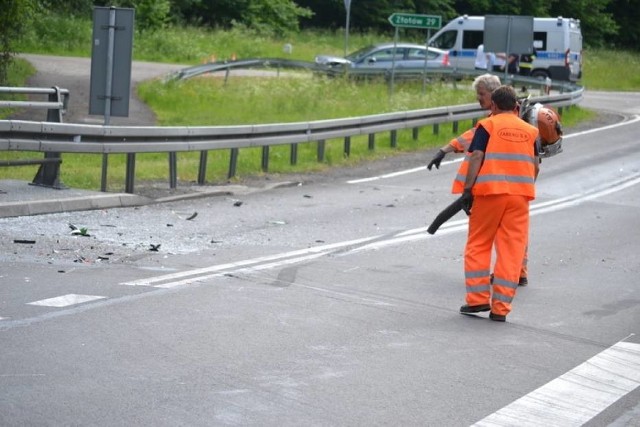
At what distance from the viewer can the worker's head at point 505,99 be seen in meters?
9.12

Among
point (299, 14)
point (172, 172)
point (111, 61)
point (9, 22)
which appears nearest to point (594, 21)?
point (299, 14)

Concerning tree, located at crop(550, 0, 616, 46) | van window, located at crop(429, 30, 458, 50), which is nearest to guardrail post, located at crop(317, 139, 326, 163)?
van window, located at crop(429, 30, 458, 50)

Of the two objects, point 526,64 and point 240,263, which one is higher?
point 526,64

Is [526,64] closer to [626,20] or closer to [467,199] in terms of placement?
[467,199]

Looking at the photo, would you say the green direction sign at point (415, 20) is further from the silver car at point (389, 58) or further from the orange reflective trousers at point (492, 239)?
the orange reflective trousers at point (492, 239)

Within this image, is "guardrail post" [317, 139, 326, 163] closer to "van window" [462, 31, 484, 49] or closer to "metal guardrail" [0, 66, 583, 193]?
"metal guardrail" [0, 66, 583, 193]

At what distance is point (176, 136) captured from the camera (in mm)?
15977

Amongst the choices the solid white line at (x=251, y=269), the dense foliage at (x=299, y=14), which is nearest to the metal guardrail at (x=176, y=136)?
the solid white line at (x=251, y=269)

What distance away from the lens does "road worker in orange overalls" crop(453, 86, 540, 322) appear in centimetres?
898

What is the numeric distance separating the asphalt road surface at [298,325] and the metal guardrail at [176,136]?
1.04m

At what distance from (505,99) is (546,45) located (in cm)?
3720

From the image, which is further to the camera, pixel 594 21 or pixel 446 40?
pixel 594 21

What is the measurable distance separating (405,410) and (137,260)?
4.54m

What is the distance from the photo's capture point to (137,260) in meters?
10.4
